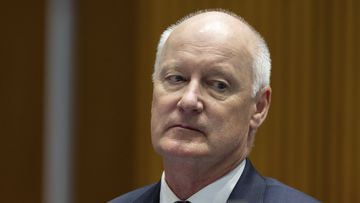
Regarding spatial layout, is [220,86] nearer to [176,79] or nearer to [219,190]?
[176,79]

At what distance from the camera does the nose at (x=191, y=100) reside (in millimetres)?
1949

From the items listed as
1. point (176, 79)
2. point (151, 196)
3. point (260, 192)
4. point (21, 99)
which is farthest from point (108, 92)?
point (260, 192)

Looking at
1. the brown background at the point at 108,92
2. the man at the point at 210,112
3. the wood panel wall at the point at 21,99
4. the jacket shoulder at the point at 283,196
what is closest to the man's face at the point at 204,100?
the man at the point at 210,112

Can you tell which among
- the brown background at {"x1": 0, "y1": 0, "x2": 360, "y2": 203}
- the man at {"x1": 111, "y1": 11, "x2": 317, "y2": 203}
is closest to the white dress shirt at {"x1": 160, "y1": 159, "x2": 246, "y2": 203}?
the man at {"x1": 111, "y1": 11, "x2": 317, "y2": 203}

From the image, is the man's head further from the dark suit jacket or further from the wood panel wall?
the wood panel wall

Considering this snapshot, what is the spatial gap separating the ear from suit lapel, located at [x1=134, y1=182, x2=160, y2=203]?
0.33 m

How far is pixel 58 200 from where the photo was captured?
3.21m

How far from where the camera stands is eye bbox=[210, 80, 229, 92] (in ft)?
6.56

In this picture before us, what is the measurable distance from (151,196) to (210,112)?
0.34 metres

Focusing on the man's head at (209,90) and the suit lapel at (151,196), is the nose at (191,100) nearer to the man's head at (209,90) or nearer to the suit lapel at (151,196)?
the man's head at (209,90)

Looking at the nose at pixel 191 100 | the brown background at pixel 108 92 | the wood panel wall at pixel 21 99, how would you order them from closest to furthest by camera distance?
the nose at pixel 191 100
the brown background at pixel 108 92
the wood panel wall at pixel 21 99

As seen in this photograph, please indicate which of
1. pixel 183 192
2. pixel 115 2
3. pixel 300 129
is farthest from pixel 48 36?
pixel 183 192

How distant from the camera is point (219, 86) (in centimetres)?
200

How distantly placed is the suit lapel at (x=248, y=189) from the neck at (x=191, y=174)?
0.15 ft
